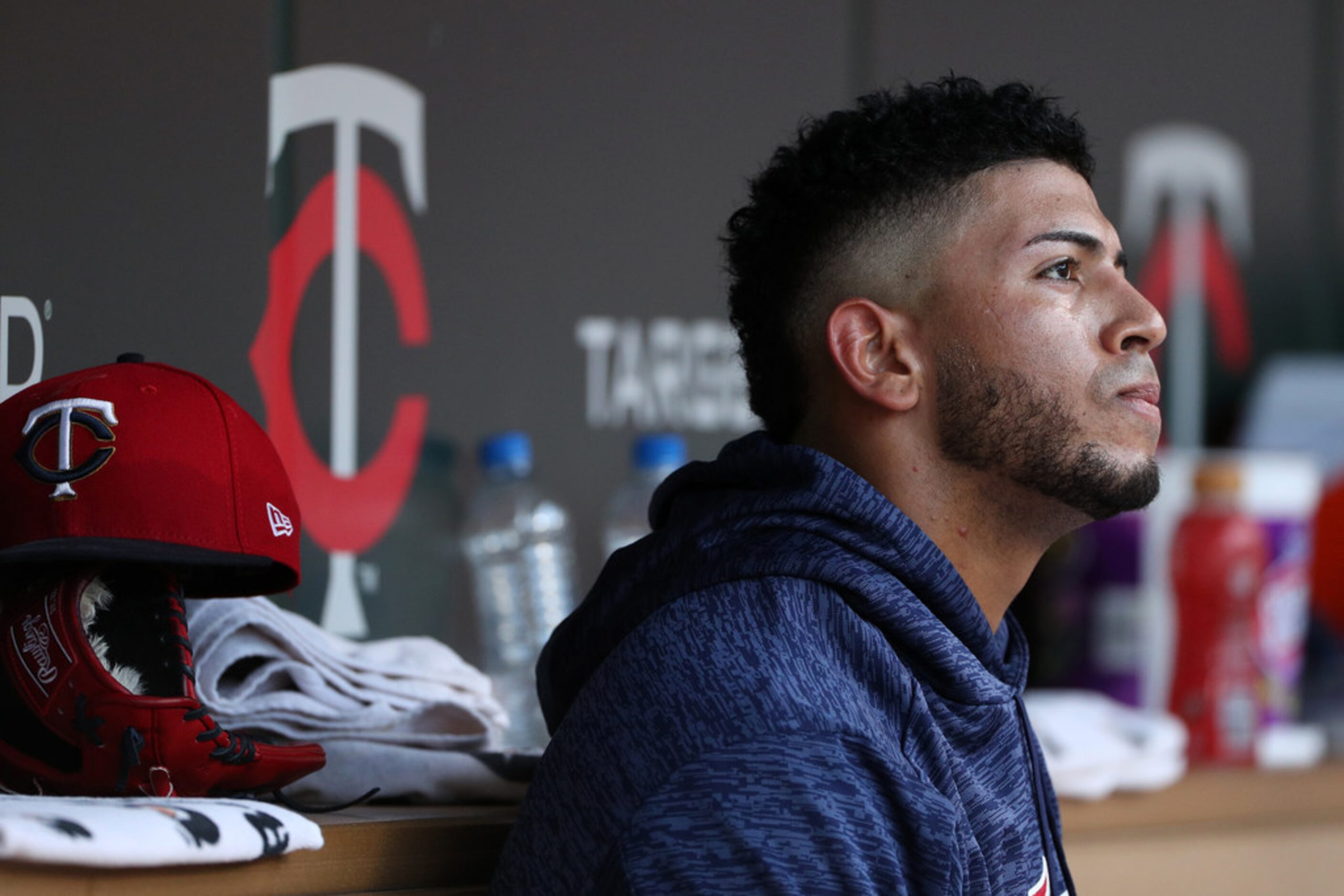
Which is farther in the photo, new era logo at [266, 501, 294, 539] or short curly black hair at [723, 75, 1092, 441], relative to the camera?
short curly black hair at [723, 75, 1092, 441]

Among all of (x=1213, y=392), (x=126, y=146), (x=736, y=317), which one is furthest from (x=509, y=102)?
(x=1213, y=392)

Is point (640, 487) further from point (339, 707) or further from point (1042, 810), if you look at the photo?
point (1042, 810)

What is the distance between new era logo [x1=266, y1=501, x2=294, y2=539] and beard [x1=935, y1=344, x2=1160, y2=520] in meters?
0.45

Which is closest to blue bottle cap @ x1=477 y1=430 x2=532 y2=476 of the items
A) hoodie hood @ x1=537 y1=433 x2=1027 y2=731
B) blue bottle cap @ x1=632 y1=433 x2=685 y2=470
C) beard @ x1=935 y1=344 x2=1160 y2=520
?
blue bottle cap @ x1=632 y1=433 x2=685 y2=470

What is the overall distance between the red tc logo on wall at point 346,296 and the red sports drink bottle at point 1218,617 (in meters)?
0.98

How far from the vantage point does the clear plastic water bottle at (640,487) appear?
1.71 meters

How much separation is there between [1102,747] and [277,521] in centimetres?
93

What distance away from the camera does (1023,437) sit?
1.07 m

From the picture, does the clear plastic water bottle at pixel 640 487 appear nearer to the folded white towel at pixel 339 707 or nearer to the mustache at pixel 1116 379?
the folded white towel at pixel 339 707

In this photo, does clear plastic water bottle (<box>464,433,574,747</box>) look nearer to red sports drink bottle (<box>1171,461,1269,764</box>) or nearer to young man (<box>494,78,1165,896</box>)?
young man (<box>494,78,1165,896</box>)

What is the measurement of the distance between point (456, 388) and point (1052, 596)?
0.86 m

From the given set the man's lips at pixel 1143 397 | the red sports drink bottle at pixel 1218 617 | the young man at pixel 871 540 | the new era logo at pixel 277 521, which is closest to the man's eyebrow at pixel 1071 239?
the young man at pixel 871 540

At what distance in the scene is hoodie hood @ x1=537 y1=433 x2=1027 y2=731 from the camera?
0.96 metres

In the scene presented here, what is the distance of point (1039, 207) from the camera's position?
111 centimetres
